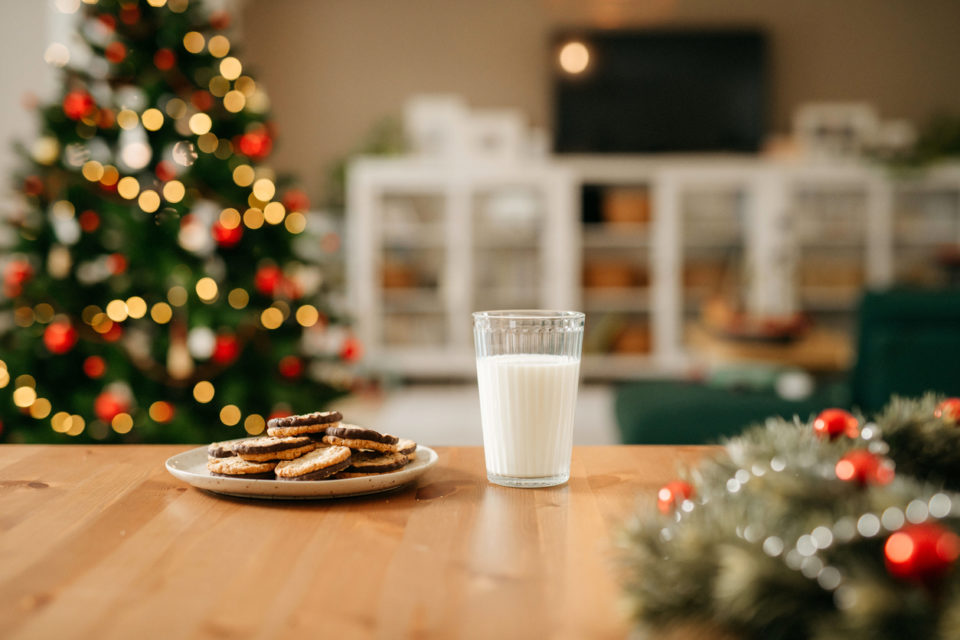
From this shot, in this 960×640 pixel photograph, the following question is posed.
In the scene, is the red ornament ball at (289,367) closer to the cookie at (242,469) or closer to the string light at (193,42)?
the string light at (193,42)

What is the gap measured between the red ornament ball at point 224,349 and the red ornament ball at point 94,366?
32cm

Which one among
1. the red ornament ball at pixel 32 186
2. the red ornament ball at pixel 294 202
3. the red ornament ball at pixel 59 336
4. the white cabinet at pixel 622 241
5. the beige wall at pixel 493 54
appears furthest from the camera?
the beige wall at pixel 493 54

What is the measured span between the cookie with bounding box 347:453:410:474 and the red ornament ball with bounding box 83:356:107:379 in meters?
2.01

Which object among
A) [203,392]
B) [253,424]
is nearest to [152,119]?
[203,392]

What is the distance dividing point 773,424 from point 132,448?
0.66m

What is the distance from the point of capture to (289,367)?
2.64 m

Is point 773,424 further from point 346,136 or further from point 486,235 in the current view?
point 346,136

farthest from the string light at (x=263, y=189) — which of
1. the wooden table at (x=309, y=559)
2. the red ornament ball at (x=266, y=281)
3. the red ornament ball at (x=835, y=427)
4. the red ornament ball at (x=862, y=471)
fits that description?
the red ornament ball at (x=862, y=471)

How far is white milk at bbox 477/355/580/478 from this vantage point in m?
0.77

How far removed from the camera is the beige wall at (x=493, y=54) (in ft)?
18.0

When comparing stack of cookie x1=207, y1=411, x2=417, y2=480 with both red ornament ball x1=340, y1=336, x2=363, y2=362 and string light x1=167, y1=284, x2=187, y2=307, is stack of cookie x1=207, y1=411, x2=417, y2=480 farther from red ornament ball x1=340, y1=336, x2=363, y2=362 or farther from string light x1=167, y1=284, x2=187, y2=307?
red ornament ball x1=340, y1=336, x2=363, y2=362

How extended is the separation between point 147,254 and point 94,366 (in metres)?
0.37

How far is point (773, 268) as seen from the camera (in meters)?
5.21

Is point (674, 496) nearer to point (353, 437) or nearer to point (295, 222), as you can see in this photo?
point (353, 437)
